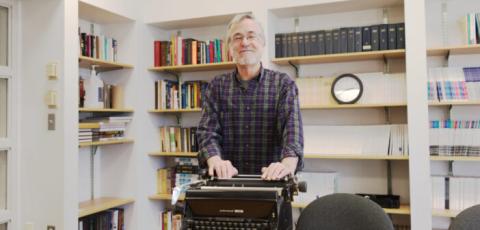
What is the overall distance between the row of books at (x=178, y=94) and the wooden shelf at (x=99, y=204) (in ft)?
3.02

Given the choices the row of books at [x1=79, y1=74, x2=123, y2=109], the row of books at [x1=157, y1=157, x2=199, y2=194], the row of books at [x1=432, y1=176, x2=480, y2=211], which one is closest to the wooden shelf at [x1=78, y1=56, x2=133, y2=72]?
the row of books at [x1=79, y1=74, x2=123, y2=109]

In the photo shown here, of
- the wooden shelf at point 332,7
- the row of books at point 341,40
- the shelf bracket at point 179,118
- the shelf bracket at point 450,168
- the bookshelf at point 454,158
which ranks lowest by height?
the shelf bracket at point 450,168

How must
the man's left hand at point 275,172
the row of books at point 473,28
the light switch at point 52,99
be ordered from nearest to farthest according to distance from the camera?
the man's left hand at point 275,172 → the light switch at point 52,99 → the row of books at point 473,28

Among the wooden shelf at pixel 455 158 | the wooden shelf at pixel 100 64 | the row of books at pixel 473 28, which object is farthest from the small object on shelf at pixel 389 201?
the wooden shelf at pixel 100 64

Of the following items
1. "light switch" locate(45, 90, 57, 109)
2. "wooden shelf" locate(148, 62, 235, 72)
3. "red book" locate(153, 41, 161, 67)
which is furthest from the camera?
"red book" locate(153, 41, 161, 67)

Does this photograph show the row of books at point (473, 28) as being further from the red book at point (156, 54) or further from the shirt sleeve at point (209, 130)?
the red book at point (156, 54)

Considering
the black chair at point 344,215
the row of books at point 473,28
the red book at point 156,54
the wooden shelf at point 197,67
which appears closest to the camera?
the black chair at point 344,215

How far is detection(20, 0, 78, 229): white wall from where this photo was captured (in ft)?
9.55

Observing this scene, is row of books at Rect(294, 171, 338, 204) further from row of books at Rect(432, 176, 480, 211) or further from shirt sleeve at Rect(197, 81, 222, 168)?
shirt sleeve at Rect(197, 81, 222, 168)

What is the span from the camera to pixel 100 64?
359 centimetres

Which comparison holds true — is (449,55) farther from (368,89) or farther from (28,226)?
(28,226)

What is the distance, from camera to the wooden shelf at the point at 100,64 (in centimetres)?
332

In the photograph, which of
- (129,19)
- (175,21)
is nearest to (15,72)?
(129,19)

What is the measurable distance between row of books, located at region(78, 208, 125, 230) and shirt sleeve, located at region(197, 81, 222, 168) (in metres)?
2.09
